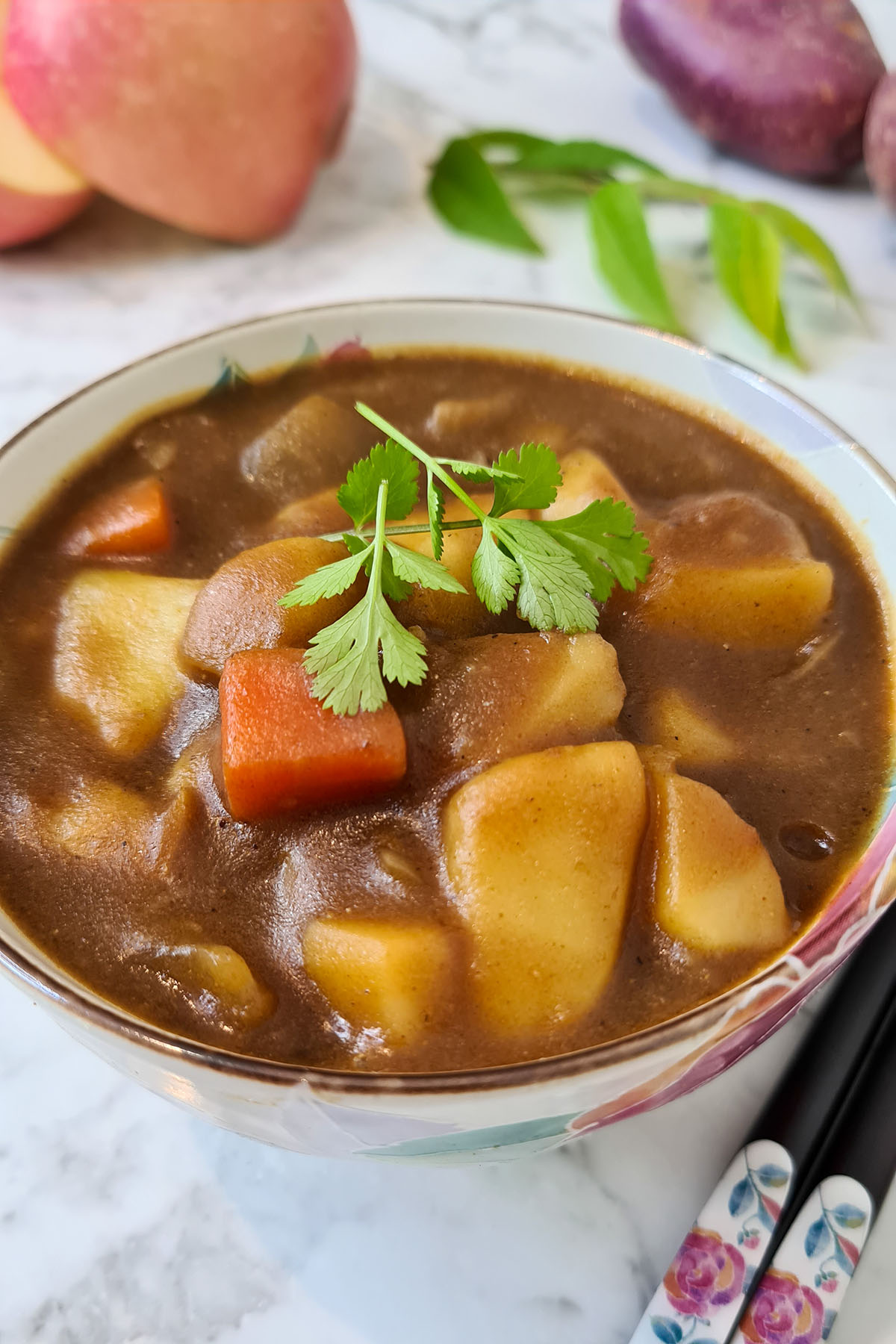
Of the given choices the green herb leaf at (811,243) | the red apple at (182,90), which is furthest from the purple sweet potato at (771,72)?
the red apple at (182,90)

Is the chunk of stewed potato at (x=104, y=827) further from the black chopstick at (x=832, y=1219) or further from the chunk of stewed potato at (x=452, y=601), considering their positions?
the black chopstick at (x=832, y=1219)

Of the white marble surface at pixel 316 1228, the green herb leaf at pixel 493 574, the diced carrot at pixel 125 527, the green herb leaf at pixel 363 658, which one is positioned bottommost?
the white marble surface at pixel 316 1228

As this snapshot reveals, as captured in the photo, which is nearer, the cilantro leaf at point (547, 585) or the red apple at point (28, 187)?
the cilantro leaf at point (547, 585)

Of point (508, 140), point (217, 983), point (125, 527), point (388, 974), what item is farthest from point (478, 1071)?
point (508, 140)

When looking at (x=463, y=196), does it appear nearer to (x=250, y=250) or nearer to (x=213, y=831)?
(x=250, y=250)

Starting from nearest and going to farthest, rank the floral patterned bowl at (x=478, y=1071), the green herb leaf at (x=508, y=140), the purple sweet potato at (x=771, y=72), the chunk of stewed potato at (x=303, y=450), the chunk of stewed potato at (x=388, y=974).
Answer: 1. the floral patterned bowl at (x=478, y=1071)
2. the chunk of stewed potato at (x=388, y=974)
3. the chunk of stewed potato at (x=303, y=450)
4. the purple sweet potato at (x=771, y=72)
5. the green herb leaf at (x=508, y=140)

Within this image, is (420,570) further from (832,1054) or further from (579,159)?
(579,159)
